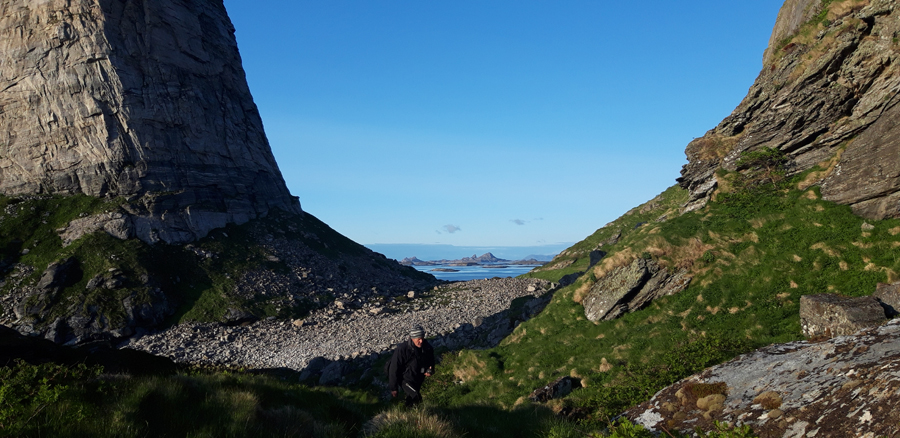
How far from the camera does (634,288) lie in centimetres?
2053

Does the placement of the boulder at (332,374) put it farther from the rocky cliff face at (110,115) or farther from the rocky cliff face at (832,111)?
the rocky cliff face at (110,115)

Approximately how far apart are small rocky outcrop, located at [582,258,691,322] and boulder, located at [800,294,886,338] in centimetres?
615

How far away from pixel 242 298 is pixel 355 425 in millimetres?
52019

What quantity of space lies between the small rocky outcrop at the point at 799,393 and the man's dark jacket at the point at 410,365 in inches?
240

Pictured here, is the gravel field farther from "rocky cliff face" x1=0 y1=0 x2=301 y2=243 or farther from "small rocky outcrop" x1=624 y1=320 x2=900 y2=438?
"small rocky outcrop" x1=624 y1=320 x2=900 y2=438

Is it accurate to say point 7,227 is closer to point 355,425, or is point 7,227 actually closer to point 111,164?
point 111,164

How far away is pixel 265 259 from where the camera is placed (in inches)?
2608

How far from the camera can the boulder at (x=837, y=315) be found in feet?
38.4

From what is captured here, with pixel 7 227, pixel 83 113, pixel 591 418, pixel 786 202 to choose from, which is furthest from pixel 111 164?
pixel 786 202

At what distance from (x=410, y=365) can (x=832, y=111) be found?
24253mm

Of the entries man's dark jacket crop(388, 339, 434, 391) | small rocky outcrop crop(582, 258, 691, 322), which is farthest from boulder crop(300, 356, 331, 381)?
small rocky outcrop crop(582, 258, 691, 322)

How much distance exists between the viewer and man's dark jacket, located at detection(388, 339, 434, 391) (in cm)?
1312

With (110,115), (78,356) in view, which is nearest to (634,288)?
(78,356)

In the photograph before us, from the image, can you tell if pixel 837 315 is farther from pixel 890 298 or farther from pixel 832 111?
pixel 832 111
